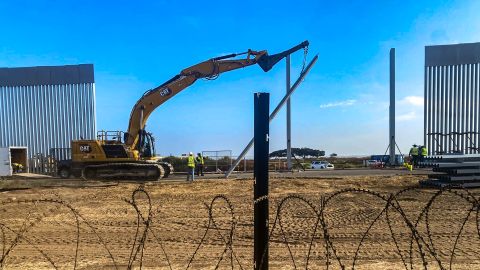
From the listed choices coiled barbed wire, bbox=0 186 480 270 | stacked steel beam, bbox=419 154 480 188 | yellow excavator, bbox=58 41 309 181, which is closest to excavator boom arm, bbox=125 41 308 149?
yellow excavator, bbox=58 41 309 181

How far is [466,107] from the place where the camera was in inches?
1249

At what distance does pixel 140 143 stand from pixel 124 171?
5.81ft

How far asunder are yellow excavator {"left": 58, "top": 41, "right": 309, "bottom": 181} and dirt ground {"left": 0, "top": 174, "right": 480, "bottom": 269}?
4951mm

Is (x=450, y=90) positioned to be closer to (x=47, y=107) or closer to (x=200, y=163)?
(x=200, y=163)

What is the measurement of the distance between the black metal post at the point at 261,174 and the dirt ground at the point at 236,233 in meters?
0.24

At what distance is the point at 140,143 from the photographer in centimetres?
2150

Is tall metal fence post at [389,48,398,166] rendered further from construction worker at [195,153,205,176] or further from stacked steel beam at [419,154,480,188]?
stacked steel beam at [419,154,480,188]

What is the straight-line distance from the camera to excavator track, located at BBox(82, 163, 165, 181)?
67.4ft

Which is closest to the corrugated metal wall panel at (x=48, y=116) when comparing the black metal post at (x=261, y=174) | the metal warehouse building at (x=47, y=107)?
the metal warehouse building at (x=47, y=107)

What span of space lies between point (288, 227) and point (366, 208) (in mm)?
3393

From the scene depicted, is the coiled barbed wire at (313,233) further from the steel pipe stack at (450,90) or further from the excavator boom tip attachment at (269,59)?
the steel pipe stack at (450,90)

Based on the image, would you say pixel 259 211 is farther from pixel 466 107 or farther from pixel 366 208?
pixel 466 107

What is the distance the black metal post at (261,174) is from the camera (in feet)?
12.6

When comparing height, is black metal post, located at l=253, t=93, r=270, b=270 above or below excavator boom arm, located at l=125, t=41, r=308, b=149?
below
